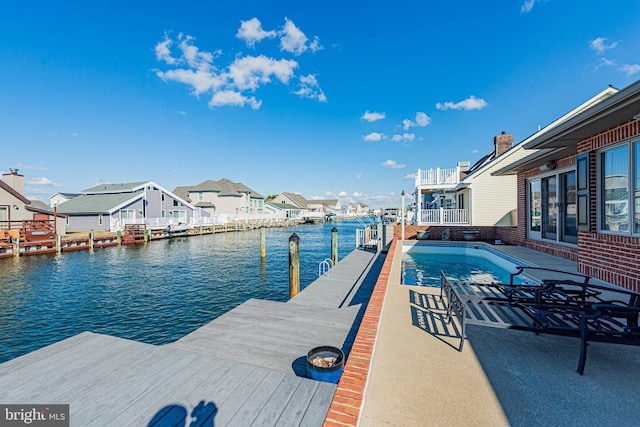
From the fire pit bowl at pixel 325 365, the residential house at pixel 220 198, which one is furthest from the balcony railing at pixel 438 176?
the residential house at pixel 220 198

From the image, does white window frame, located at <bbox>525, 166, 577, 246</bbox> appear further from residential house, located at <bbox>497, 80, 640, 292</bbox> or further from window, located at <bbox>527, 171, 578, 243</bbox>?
residential house, located at <bbox>497, 80, 640, 292</bbox>

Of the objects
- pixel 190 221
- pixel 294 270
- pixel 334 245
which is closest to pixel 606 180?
pixel 294 270

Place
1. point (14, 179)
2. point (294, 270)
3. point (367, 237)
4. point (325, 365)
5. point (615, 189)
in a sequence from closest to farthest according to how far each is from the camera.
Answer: point (325, 365) < point (615, 189) < point (294, 270) < point (367, 237) < point (14, 179)

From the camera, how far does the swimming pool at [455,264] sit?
902 centimetres

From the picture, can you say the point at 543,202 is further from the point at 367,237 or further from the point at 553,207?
the point at 367,237

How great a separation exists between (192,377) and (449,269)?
960 cm

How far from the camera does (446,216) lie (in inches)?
726

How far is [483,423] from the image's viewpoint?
2.36m

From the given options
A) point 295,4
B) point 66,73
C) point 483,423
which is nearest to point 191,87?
point 66,73

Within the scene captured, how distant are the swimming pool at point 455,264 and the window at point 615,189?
99.5 inches

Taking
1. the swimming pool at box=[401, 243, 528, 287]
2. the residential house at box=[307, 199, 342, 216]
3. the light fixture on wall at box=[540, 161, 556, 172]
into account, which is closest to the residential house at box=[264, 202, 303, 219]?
the residential house at box=[307, 199, 342, 216]

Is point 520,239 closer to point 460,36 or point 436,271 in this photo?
point 436,271

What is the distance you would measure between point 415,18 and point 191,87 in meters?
18.0

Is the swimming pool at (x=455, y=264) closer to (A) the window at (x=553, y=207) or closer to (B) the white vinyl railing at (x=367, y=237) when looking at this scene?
(A) the window at (x=553, y=207)
